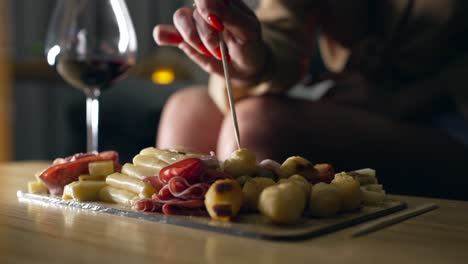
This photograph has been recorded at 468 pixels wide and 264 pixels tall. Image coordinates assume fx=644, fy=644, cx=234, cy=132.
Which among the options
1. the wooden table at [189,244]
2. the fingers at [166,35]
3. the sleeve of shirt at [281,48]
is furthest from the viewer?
the sleeve of shirt at [281,48]

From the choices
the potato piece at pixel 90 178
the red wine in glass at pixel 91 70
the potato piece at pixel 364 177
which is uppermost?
the red wine in glass at pixel 91 70

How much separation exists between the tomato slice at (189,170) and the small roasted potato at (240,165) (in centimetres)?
4

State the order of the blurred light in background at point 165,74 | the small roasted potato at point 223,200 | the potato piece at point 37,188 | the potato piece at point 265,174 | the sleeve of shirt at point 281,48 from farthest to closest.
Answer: the blurred light in background at point 165,74 < the sleeve of shirt at point 281,48 < the potato piece at point 37,188 < the potato piece at point 265,174 < the small roasted potato at point 223,200

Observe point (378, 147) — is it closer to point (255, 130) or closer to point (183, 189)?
point (255, 130)

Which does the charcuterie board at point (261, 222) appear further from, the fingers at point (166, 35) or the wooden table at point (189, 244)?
the fingers at point (166, 35)

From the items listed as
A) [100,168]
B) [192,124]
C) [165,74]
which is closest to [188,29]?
[100,168]

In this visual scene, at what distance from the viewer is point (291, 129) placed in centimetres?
109

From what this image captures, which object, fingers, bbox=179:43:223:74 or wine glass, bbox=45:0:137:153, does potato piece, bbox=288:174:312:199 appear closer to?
fingers, bbox=179:43:223:74

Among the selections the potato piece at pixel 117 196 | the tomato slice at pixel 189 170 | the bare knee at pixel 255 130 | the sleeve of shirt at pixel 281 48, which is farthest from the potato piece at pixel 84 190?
the sleeve of shirt at pixel 281 48

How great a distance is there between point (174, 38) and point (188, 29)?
0.06 metres

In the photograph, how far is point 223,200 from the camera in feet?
1.86

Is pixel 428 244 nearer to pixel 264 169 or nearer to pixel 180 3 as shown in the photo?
pixel 264 169

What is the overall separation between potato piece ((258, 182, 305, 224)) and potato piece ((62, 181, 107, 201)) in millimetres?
214

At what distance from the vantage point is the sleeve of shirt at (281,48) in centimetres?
122
